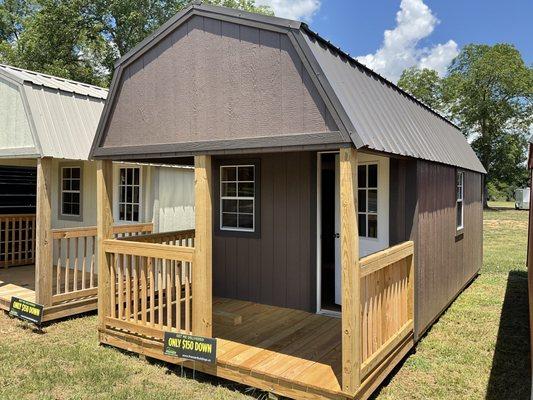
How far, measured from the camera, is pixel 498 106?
105ft

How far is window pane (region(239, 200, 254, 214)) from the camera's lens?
6.18m

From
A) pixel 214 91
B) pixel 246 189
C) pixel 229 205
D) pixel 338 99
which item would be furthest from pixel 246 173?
pixel 338 99

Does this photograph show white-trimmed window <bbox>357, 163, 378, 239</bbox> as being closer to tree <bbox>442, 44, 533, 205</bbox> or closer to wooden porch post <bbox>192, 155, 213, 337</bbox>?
wooden porch post <bbox>192, 155, 213, 337</bbox>

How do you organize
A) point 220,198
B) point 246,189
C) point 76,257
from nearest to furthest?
point 76,257
point 246,189
point 220,198

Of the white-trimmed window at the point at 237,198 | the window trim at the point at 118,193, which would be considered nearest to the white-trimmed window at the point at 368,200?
the white-trimmed window at the point at 237,198

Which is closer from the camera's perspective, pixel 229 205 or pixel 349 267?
pixel 349 267

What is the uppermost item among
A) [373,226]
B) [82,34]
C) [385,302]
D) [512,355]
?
[82,34]

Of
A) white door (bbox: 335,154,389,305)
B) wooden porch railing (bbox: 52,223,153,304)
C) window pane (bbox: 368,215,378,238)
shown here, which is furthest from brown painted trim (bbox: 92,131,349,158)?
window pane (bbox: 368,215,378,238)

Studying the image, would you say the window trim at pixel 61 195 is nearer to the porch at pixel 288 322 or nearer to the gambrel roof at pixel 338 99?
the porch at pixel 288 322

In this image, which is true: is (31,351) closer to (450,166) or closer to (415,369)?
(415,369)

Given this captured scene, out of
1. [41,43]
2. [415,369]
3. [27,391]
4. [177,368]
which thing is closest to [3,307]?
[27,391]

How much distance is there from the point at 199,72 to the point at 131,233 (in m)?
3.79

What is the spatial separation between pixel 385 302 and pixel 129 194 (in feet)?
17.9

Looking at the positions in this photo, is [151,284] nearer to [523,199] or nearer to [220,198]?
[220,198]
